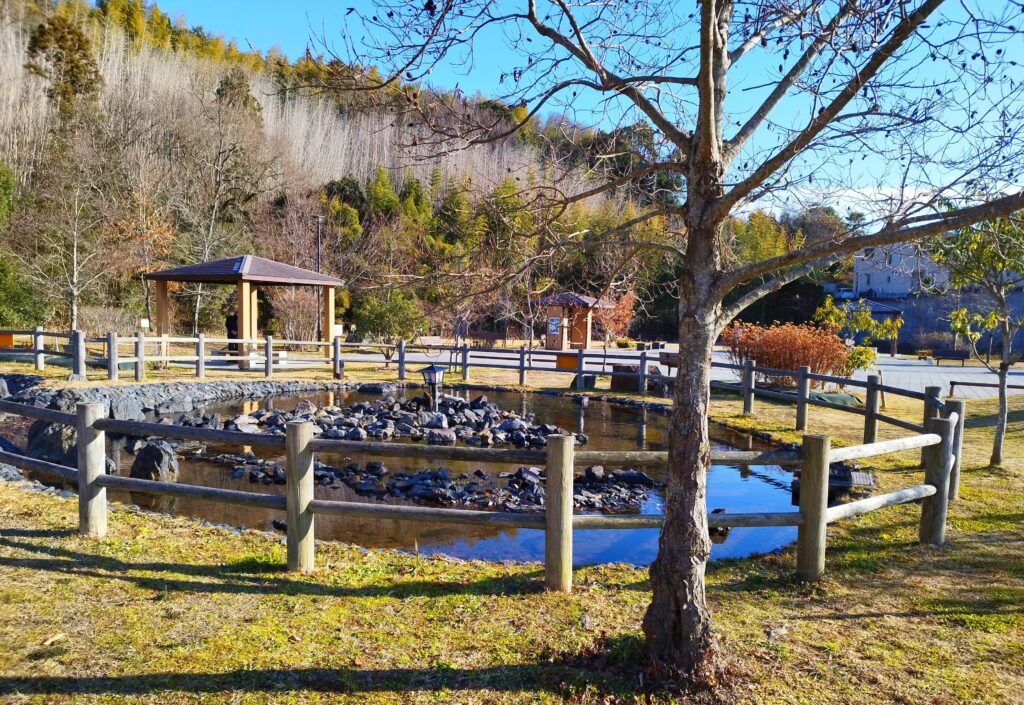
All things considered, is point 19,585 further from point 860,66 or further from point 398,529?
point 860,66

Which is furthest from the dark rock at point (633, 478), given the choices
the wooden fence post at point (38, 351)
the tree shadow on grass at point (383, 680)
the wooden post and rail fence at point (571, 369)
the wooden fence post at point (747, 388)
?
the wooden fence post at point (38, 351)

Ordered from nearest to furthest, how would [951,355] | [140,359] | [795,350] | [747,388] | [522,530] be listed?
[522,530] < [747,388] < [140,359] < [795,350] < [951,355]

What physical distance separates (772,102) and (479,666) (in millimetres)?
2886

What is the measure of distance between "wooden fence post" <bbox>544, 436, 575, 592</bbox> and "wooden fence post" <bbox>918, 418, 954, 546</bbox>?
2890 millimetres

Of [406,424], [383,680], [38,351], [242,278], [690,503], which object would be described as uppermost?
[242,278]

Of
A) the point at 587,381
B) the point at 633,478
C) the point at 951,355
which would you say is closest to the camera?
the point at 633,478

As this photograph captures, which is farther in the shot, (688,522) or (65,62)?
(65,62)

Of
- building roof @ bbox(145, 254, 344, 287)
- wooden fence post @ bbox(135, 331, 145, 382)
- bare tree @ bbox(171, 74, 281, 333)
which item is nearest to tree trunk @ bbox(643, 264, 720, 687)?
wooden fence post @ bbox(135, 331, 145, 382)

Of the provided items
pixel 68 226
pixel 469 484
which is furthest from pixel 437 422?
pixel 68 226

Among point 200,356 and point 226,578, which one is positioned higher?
point 200,356

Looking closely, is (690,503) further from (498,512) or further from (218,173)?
(218,173)

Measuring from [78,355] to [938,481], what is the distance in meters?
14.6

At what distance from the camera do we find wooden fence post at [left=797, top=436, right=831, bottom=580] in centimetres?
408

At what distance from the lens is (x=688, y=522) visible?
9.82ft
